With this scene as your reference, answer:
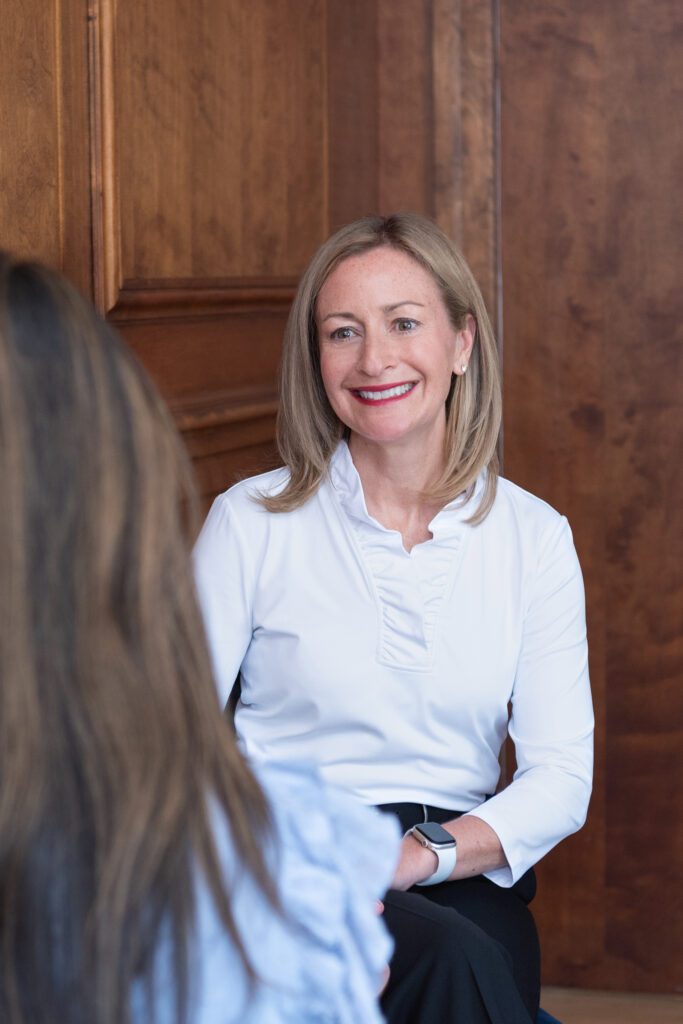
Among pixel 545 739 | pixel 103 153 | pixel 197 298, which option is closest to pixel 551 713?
pixel 545 739

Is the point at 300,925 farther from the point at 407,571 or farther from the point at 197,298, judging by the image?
the point at 197,298

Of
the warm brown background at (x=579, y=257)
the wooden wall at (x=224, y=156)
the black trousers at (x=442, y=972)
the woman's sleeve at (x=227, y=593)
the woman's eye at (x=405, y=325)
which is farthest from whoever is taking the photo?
the warm brown background at (x=579, y=257)

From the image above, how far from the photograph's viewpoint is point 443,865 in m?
1.61

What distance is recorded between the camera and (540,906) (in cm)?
271

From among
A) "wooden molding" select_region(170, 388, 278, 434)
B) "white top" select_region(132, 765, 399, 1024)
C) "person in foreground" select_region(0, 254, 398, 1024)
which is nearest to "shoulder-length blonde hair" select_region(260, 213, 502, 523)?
"wooden molding" select_region(170, 388, 278, 434)

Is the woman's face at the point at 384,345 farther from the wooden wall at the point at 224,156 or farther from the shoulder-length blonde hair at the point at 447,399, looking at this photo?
the wooden wall at the point at 224,156

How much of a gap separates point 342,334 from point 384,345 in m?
0.07

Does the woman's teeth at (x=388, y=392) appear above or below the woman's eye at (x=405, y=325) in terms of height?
below

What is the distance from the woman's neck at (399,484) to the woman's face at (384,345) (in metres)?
0.02

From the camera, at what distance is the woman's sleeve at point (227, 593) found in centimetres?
178

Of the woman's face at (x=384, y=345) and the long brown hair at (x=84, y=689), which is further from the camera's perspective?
the woman's face at (x=384, y=345)

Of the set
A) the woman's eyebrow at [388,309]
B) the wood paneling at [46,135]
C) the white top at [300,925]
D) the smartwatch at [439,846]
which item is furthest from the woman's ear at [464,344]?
the white top at [300,925]

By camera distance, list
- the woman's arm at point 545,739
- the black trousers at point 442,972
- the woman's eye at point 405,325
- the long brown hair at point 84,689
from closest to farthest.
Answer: the long brown hair at point 84,689, the black trousers at point 442,972, the woman's arm at point 545,739, the woman's eye at point 405,325

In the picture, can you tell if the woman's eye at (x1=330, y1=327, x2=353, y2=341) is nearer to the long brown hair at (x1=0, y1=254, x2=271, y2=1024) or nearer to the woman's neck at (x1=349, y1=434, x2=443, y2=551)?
the woman's neck at (x1=349, y1=434, x2=443, y2=551)
